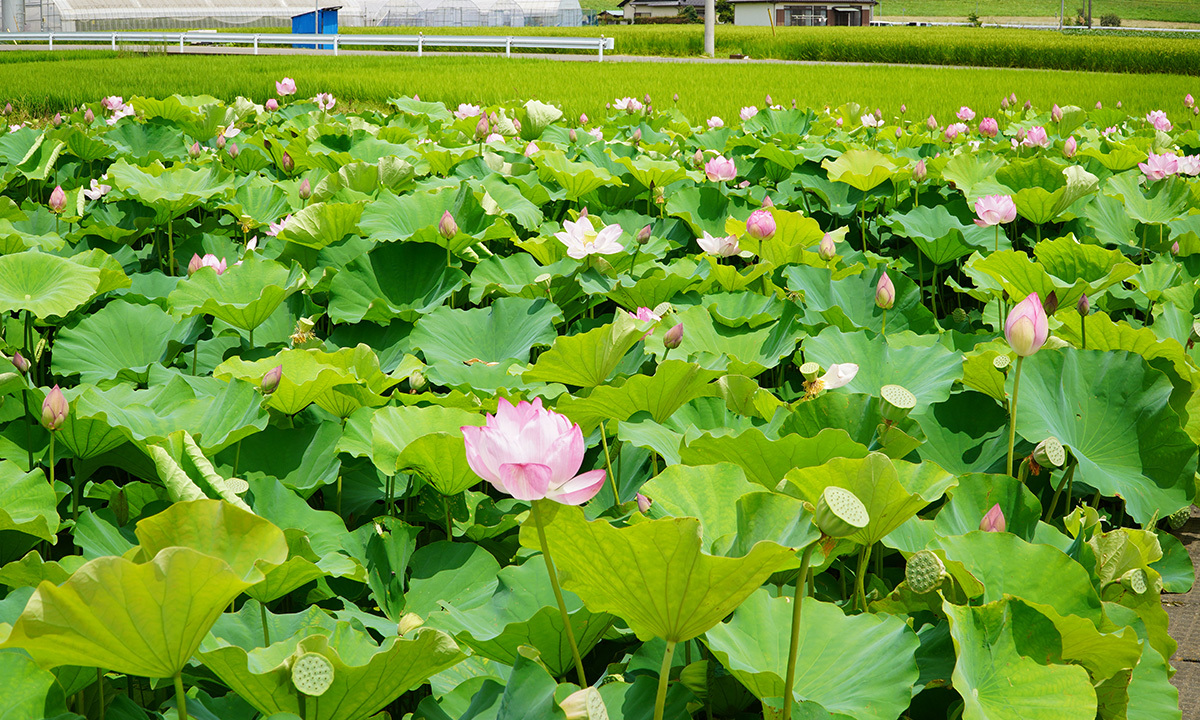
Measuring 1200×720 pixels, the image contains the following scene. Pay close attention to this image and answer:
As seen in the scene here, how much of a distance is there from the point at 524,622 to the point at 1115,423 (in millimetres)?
1008

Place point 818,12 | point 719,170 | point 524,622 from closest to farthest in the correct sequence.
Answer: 1. point 524,622
2. point 719,170
3. point 818,12

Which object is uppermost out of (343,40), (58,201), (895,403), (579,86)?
(343,40)

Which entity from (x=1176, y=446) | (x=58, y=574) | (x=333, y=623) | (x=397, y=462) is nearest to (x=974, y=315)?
(x=1176, y=446)

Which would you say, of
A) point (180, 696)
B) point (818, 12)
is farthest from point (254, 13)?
point (180, 696)

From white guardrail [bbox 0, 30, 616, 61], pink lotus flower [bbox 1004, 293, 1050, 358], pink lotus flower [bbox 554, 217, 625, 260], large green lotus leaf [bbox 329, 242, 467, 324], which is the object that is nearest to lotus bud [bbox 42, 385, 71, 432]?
large green lotus leaf [bbox 329, 242, 467, 324]

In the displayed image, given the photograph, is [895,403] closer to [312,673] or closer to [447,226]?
[312,673]

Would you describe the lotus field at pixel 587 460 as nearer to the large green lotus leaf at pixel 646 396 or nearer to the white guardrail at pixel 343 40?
the large green lotus leaf at pixel 646 396

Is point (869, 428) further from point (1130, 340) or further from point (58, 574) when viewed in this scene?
point (58, 574)

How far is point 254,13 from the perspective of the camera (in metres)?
35.0

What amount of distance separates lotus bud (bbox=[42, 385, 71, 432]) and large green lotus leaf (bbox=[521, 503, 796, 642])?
2.41ft

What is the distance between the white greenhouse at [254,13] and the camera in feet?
92.8

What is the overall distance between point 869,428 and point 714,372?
0.23 metres

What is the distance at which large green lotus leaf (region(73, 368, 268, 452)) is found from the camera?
45.6 inches

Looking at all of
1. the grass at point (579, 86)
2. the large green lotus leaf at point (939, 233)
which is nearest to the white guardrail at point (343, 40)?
the grass at point (579, 86)
